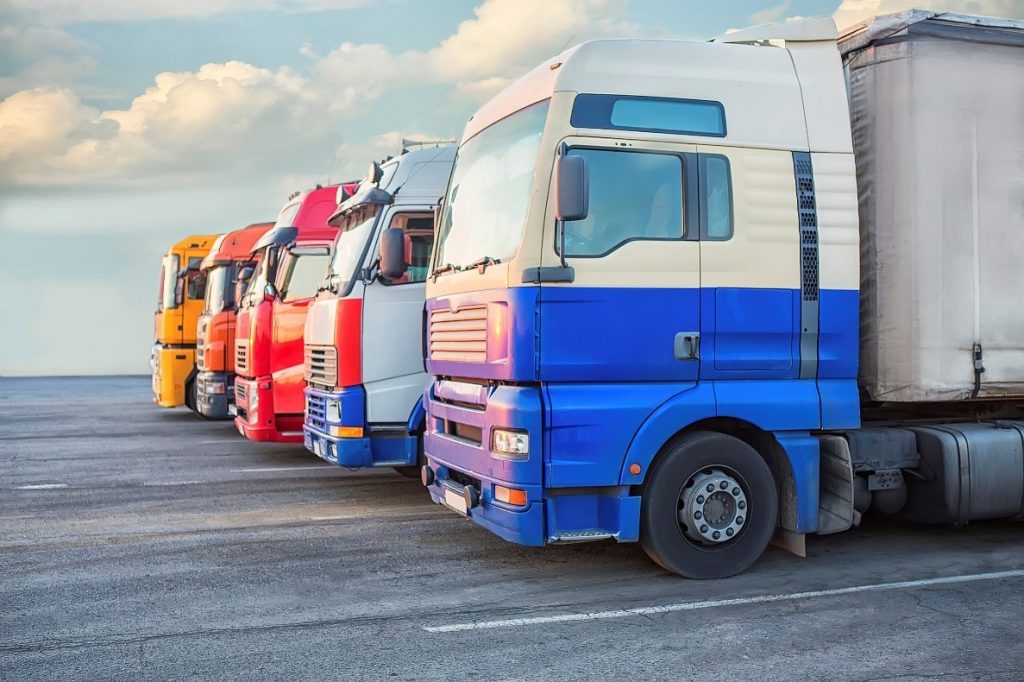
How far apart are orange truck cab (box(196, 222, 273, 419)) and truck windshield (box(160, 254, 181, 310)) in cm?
252

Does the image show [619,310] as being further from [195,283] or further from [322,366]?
[195,283]

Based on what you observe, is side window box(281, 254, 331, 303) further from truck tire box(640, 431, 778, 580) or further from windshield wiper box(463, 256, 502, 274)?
truck tire box(640, 431, 778, 580)

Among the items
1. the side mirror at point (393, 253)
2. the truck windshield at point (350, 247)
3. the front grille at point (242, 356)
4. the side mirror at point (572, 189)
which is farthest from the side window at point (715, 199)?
the front grille at point (242, 356)

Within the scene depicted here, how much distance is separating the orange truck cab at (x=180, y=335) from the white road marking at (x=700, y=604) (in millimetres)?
14781

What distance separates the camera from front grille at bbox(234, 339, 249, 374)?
44.4ft

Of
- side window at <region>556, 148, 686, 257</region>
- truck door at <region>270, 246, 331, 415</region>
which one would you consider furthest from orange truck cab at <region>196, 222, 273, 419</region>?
side window at <region>556, 148, 686, 257</region>

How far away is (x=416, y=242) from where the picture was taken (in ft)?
33.3

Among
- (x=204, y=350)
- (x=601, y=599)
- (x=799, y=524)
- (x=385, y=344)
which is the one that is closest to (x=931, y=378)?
(x=799, y=524)

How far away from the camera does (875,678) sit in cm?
505

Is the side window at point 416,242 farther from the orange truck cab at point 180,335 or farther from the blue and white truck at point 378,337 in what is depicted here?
the orange truck cab at point 180,335

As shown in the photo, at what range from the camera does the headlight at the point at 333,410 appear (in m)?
9.73

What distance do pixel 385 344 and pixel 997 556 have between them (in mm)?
5188

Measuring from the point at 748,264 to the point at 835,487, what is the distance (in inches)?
62.4

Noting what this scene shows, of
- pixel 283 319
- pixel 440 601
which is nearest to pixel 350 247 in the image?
pixel 283 319
